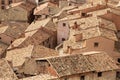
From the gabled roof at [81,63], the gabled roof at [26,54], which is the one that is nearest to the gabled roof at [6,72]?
the gabled roof at [81,63]

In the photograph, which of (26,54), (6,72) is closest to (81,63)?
(6,72)

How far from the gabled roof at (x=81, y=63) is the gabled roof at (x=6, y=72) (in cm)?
505

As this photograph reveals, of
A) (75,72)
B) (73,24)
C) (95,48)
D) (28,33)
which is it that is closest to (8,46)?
(28,33)

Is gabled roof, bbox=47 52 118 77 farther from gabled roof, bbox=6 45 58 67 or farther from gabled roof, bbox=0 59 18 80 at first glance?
gabled roof, bbox=6 45 58 67

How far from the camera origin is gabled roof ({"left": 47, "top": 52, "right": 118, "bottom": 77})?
143 ft

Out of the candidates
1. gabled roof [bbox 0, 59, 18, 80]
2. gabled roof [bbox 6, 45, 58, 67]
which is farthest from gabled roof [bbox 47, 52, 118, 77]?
gabled roof [bbox 6, 45, 58, 67]

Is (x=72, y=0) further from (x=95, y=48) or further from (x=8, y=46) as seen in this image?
(x=95, y=48)

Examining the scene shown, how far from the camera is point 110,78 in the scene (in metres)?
46.1

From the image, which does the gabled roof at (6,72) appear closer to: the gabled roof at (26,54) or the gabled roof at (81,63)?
the gabled roof at (81,63)

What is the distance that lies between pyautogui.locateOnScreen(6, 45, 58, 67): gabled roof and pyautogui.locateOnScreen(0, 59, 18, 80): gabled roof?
5.81 m

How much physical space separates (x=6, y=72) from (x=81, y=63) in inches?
377

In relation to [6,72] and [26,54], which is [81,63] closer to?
[6,72]

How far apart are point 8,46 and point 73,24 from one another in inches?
573

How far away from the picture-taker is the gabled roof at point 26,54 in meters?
54.0
